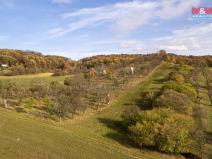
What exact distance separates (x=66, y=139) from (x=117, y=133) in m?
6.16

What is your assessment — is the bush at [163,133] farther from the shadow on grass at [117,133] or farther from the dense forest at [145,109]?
the shadow on grass at [117,133]

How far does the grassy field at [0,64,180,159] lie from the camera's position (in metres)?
19.8

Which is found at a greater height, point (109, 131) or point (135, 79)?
point (135, 79)

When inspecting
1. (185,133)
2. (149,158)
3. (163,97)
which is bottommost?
(149,158)

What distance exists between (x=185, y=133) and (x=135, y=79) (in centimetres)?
3638

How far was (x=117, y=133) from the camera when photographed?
27359 millimetres

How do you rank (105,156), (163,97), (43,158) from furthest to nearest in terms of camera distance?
(163,97) < (105,156) < (43,158)

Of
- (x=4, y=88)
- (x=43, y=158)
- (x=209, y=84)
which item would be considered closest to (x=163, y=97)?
(x=43, y=158)

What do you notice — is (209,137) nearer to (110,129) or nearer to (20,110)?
(110,129)

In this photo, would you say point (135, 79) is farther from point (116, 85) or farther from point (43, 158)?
point (43, 158)

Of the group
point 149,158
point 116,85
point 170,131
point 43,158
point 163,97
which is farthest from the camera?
point 116,85

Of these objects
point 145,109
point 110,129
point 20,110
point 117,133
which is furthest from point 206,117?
point 20,110

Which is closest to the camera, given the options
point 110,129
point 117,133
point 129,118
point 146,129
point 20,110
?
point 146,129

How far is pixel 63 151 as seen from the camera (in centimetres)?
2011
